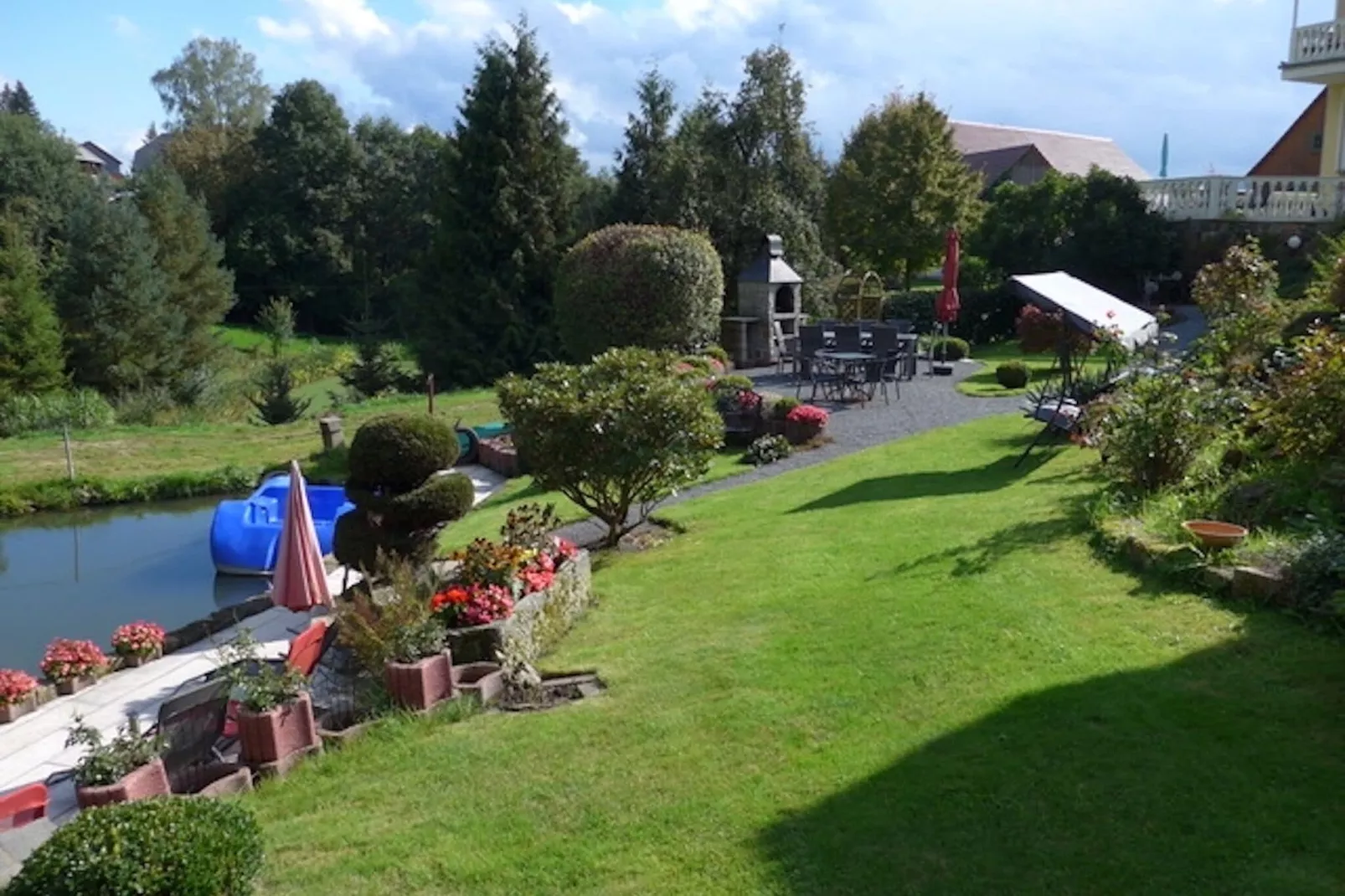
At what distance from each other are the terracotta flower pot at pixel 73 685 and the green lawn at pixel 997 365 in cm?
1239

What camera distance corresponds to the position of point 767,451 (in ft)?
44.3

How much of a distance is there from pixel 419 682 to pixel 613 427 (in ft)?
11.8

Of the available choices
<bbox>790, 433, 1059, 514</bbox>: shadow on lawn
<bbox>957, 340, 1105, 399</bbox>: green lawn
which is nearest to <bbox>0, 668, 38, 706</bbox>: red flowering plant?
<bbox>790, 433, 1059, 514</bbox>: shadow on lawn

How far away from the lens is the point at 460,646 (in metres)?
6.76

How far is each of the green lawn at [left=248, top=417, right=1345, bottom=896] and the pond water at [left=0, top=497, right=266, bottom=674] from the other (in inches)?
252

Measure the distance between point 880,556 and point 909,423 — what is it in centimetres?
703

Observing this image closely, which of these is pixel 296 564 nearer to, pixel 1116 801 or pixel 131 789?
pixel 131 789

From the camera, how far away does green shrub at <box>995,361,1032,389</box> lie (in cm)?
1670

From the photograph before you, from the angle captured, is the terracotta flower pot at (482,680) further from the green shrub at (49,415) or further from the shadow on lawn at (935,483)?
the green shrub at (49,415)

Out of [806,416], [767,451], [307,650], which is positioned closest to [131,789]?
[307,650]

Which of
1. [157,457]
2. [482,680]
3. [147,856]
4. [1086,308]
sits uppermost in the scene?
[1086,308]

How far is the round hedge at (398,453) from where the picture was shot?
8.46 metres

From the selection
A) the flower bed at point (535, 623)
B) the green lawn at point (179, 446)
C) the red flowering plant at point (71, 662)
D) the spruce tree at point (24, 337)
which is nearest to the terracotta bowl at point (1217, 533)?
the flower bed at point (535, 623)

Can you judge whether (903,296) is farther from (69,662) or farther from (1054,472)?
(69,662)
